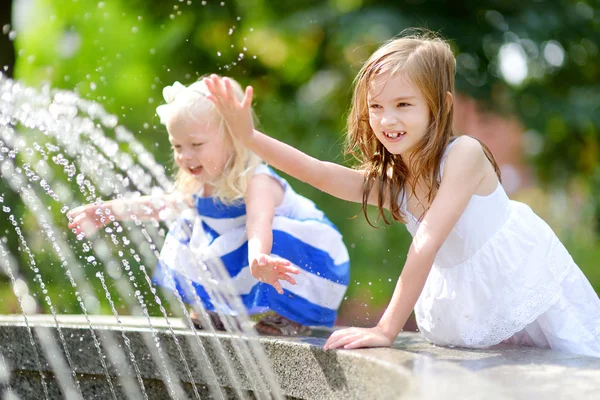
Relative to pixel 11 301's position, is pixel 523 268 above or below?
above

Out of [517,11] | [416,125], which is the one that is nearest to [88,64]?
[517,11]

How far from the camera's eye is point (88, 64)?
9680 millimetres

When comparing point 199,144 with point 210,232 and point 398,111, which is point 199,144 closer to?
point 210,232

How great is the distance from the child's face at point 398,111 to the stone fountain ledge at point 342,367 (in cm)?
70

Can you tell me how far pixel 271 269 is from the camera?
8.45ft

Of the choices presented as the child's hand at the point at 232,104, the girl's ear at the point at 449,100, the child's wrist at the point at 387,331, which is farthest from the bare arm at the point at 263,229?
the girl's ear at the point at 449,100

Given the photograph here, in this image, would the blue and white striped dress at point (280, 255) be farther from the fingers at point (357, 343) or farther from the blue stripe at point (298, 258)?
the fingers at point (357, 343)

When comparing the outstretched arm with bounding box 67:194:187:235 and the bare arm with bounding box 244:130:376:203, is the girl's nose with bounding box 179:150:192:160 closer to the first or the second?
the outstretched arm with bounding box 67:194:187:235

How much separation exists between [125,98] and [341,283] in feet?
22.0

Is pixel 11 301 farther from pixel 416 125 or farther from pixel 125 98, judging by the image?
pixel 416 125

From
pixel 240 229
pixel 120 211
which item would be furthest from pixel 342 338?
pixel 120 211

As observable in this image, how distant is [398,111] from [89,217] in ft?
4.69

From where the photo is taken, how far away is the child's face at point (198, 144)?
10.6ft

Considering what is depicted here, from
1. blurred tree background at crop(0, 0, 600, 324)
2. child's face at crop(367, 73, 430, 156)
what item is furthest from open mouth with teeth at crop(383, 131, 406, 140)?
blurred tree background at crop(0, 0, 600, 324)
